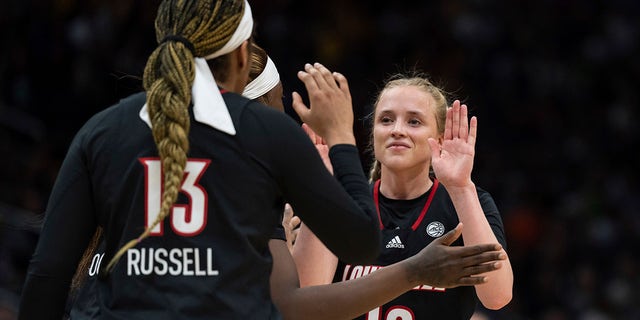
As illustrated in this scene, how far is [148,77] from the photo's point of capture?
8.53 feet

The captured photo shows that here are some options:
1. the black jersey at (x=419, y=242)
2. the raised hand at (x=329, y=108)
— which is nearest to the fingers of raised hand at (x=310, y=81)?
the raised hand at (x=329, y=108)

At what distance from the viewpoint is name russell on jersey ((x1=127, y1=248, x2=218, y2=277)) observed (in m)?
2.48

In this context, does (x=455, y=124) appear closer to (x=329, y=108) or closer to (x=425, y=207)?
(x=425, y=207)

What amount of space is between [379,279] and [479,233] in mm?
759

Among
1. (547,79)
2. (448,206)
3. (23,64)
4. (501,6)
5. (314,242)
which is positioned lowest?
(314,242)

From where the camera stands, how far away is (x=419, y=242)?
162 inches

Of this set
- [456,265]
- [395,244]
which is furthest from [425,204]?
[456,265]

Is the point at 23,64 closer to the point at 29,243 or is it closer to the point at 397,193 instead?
the point at 29,243

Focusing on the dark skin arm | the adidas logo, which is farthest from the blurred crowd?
the dark skin arm

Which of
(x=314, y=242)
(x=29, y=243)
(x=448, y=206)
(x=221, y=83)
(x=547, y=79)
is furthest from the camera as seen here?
(x=547, y=79)

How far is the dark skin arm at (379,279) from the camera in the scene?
9.79 feet

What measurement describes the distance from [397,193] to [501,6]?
8.64 meters

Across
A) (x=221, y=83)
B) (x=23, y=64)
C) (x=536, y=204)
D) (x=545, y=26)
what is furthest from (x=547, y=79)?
(x=221, y=83)

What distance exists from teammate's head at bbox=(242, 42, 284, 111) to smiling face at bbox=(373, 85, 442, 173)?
773 millimetres
